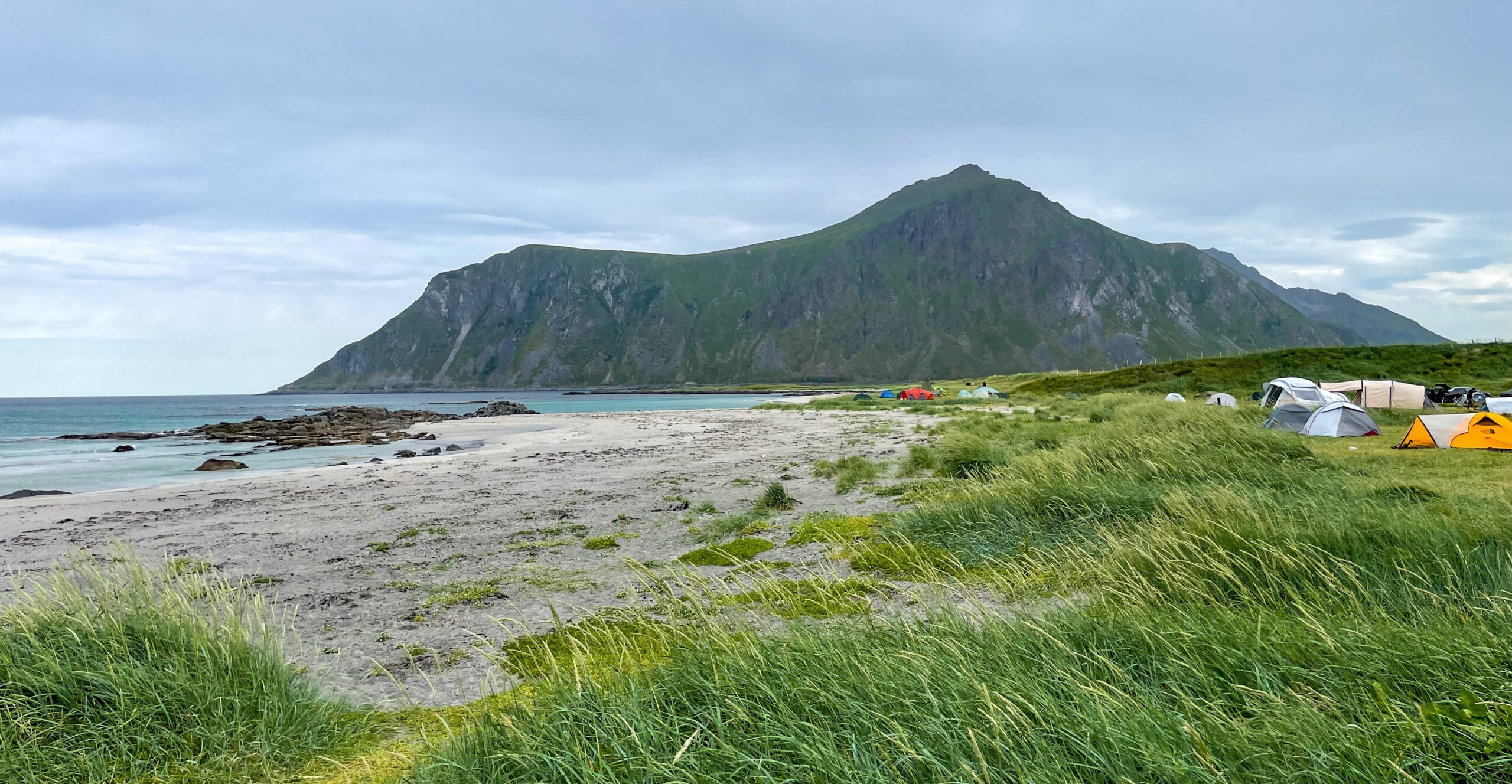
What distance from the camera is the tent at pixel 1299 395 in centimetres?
2533

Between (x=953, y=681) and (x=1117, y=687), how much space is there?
72 cm

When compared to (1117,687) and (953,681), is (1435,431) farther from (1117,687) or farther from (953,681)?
(953,681)

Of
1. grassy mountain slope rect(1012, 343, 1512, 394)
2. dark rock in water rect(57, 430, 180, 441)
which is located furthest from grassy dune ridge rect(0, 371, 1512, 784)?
dark rock in water rect(57, 430, 180, 441)

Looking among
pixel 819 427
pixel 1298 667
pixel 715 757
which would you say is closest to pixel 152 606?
pixel 715 757

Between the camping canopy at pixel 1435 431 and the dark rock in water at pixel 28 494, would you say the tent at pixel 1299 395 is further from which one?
the dark rock in water at pixel 28 494

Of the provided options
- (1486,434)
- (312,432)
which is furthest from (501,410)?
(1486,434)

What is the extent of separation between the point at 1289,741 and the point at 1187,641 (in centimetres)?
119

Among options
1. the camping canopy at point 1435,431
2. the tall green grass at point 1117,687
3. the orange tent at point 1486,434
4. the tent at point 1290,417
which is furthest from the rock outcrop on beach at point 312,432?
the orange tent at point 1486,434

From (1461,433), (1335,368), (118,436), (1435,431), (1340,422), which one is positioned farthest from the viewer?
(118,436)

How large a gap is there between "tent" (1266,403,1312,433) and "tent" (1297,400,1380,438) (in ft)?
2.75

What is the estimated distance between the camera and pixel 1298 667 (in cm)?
336

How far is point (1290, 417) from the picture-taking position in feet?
79.2

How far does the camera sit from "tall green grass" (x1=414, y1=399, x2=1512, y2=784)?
2658mm

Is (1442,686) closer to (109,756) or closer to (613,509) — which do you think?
(109,756)
